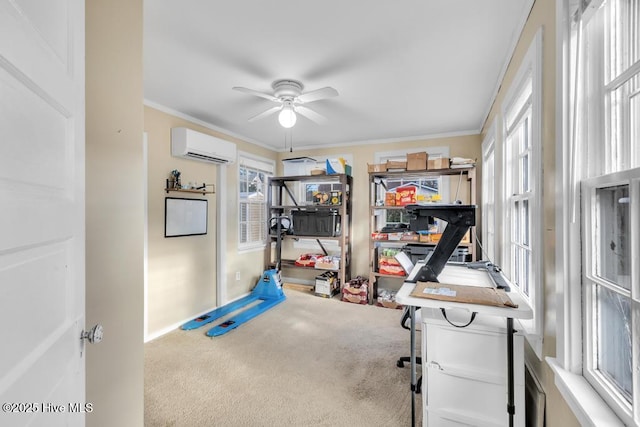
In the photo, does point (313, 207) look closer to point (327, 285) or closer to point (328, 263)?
point (328, 263)

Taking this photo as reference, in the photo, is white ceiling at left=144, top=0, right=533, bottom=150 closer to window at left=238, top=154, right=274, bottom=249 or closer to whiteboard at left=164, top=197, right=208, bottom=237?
whiteboard at left=164, top=197, right=208, bottom=237

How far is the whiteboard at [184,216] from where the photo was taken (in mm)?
3096

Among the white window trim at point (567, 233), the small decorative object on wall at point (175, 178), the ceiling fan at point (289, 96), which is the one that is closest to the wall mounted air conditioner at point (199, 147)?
the small decorative object on wall at point (175, 178)

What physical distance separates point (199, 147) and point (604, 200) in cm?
336

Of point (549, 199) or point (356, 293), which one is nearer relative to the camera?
point (549, 199)

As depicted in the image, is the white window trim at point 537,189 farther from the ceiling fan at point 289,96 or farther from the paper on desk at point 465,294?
the ceiling fan at point 289,96

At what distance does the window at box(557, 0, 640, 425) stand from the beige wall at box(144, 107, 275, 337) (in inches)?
130

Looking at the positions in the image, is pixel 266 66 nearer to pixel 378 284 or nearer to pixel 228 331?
pixel 228 331

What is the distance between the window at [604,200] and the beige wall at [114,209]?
170 cm

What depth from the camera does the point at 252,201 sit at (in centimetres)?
448

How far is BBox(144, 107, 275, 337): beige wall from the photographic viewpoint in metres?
2.95
